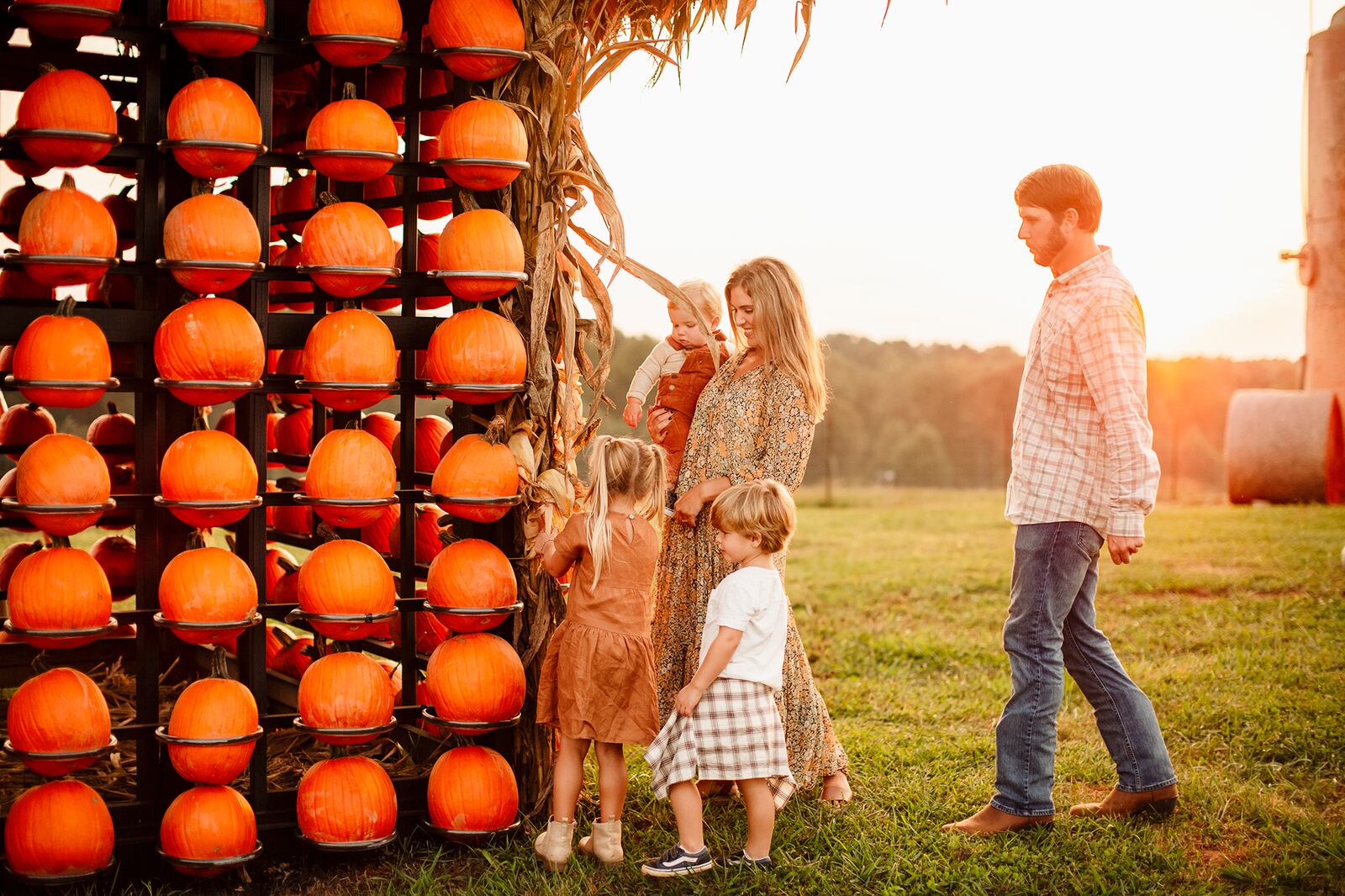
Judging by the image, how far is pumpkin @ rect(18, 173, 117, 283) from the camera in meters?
3.39

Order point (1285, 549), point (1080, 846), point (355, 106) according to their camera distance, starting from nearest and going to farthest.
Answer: point (355, 106)
point (1080, 846)
point (1285, 549)

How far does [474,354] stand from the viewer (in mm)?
3717

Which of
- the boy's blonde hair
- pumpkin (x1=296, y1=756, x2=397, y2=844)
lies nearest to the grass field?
pumpkin (x1=296, y1=756, x2=397, y2=844)

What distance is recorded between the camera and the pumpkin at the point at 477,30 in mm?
3709

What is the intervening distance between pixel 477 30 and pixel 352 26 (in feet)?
1.24

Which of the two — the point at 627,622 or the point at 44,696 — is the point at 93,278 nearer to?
the point at 44,696

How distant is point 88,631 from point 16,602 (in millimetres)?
215

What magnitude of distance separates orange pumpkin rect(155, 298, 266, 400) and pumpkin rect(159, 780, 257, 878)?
1.17 meters

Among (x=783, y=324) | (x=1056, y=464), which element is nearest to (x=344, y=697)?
(x=783, y=324)

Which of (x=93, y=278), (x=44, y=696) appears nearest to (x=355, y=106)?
(x=93, y=278)

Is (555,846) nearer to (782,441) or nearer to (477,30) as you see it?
(782,441)

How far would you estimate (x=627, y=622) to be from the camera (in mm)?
3842

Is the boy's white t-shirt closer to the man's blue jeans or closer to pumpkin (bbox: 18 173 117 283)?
the man's blue jeans

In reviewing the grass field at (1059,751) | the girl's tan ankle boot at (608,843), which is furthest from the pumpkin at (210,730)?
the girl's tan ankle boot at (608,843)
